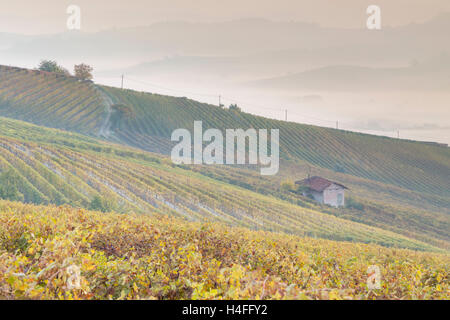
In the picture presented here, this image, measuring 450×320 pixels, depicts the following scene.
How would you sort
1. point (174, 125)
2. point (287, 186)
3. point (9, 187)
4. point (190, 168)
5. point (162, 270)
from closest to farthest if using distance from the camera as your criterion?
point (162, 270) → point (9, 187) → point (190, 168) → point (287, 186) → point (174, 125)

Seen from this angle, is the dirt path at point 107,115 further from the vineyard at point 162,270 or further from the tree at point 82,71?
the vineyard at point 162,270

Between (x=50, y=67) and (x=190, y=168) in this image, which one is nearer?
(x=190, y=168)

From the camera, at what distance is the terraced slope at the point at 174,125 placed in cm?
5834

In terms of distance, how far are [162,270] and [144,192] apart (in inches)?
935

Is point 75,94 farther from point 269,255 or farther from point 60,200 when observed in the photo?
point 269,255

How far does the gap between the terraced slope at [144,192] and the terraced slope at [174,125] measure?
71.4 feet

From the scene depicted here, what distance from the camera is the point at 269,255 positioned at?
654 cm

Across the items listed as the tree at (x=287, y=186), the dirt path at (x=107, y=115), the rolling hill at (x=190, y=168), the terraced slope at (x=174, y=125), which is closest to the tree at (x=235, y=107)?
the rolling hill at (x=190, y=168)

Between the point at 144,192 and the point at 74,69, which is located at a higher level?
the point at 74,69

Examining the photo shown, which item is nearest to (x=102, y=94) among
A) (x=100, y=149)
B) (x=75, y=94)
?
(x=75, y=94)

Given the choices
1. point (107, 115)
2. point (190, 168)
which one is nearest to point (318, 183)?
point (190, 168)

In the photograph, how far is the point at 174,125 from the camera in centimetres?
6819

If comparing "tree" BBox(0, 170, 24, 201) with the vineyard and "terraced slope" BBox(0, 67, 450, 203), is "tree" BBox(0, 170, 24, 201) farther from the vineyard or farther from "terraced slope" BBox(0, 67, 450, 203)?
"terraced slope" BBox(0, 67, 450, 203)

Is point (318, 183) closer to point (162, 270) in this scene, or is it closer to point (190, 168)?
point (190, 168)
